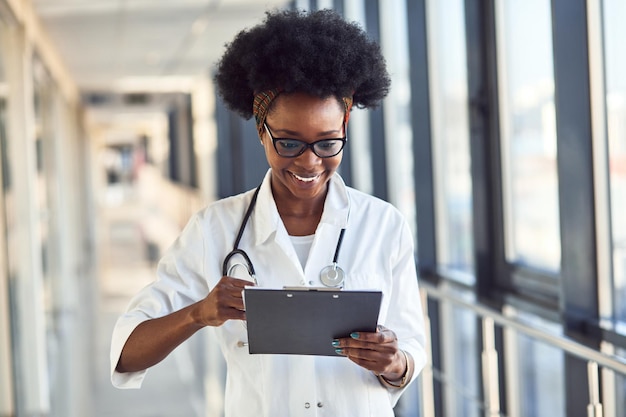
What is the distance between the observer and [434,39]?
12.9ft

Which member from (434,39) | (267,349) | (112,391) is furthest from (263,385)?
(112,391)

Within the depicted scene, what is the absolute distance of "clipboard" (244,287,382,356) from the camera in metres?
1.29

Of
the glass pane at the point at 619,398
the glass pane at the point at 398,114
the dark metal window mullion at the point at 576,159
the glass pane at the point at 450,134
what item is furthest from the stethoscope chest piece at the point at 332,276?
the glass pane at the point at 398,114

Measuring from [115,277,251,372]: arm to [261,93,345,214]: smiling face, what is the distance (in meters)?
0.23

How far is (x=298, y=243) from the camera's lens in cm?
152

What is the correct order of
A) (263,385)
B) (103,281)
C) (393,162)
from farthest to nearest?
1. (103,281)
2. (393,162)
3. (263,385)

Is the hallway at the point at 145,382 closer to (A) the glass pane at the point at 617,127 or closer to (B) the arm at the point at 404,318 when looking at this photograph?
(A) the glass pane at the point at 617,127

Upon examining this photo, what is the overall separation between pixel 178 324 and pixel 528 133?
6.70 feet

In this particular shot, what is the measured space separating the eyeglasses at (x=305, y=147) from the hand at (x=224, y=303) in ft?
0.80

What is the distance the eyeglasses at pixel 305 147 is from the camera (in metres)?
1.42

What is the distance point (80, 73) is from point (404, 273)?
9.62 meters

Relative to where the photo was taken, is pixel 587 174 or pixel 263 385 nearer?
pixel 263 385

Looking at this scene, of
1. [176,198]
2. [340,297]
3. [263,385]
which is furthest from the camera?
[176,198]

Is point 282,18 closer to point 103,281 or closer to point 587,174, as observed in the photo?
point 587,174
